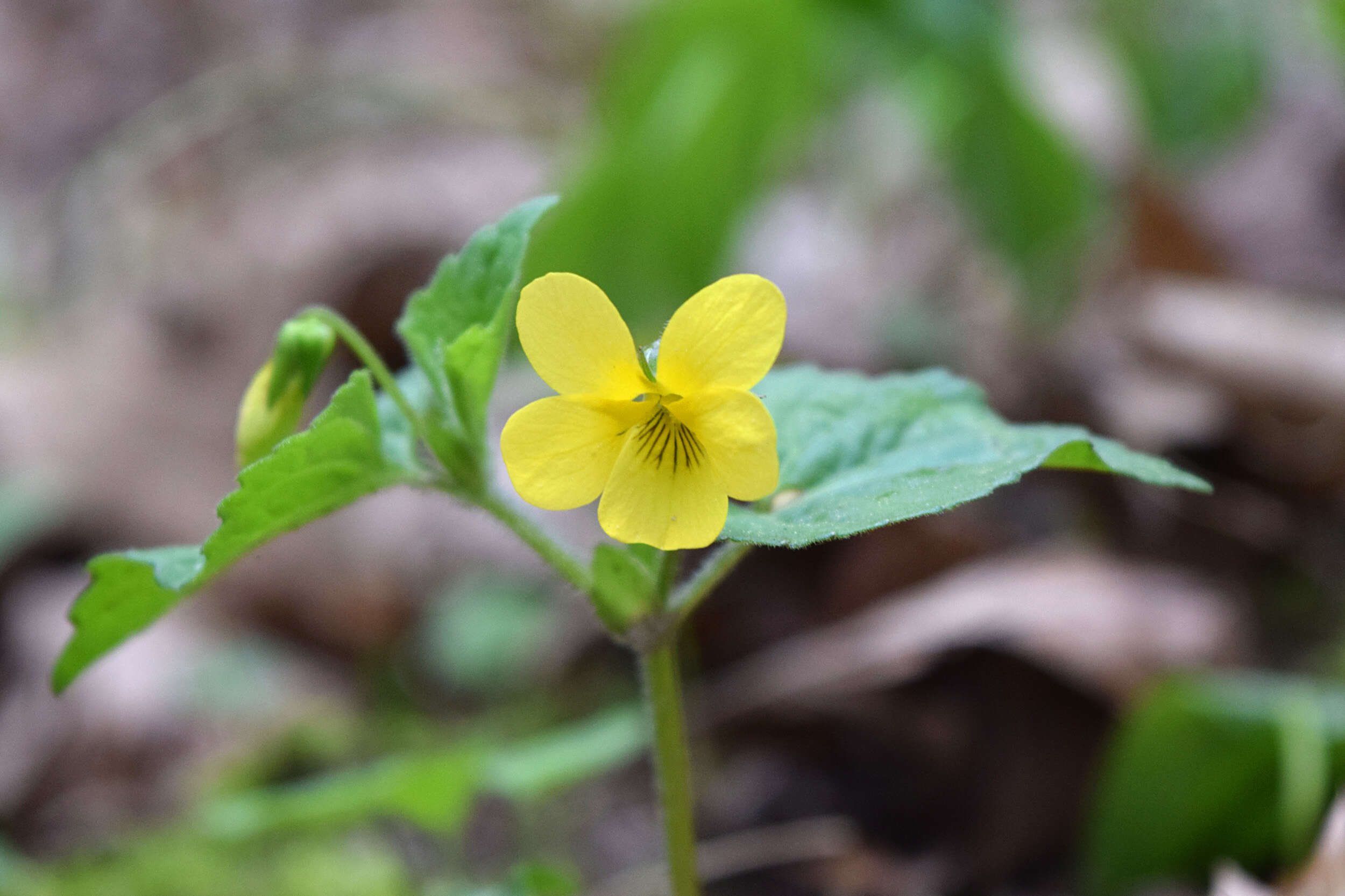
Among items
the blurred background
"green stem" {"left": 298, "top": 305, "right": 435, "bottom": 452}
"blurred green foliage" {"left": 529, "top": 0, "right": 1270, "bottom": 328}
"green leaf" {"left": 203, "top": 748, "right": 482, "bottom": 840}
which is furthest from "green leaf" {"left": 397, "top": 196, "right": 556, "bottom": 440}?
"blurred green foliage" {"left": 529, "top": 0, "right": 1270, "bottom": 328}

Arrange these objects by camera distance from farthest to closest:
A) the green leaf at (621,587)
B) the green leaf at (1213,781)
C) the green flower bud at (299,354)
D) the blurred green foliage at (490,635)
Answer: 1. the blurred green foliage at (490,635)
2. the green leaf at (1213,781)
3. the green flower bud at (299,354)
4. the green leaf at (621,587)

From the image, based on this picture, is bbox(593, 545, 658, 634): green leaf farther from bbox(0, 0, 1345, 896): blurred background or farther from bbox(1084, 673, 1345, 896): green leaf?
bbox(1084, 673, 1345, 896): green leaf

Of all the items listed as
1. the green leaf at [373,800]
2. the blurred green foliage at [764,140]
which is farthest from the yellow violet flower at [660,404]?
the blurred green foliage at [764,140]

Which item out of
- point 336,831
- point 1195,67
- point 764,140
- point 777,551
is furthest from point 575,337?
point 1195,67

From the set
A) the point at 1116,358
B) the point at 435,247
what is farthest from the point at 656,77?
the point at 1116,358

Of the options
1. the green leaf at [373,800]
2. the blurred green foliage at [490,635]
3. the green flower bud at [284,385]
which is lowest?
the blurred green foliage at [490,635]

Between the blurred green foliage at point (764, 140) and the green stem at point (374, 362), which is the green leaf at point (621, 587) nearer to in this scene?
the green stem at point (374, 362)

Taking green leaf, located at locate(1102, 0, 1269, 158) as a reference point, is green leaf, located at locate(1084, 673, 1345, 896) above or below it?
below
